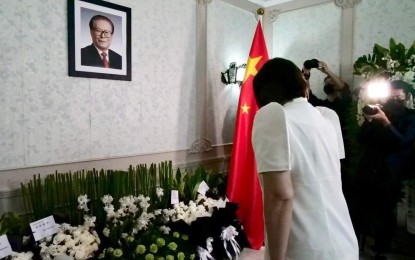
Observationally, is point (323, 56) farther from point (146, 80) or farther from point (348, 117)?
point (146, 80)

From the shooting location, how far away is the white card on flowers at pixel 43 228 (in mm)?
1424

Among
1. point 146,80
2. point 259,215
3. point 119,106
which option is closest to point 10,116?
point 119,106

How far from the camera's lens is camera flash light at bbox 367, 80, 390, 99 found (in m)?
2.09

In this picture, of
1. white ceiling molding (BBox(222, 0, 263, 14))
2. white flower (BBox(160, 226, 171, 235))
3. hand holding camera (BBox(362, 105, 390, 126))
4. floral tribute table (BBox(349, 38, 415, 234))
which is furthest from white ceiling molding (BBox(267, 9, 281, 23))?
white flower (BBox(160, 226, 171, 235))

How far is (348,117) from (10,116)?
8.22ft

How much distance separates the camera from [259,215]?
2430 millimetres

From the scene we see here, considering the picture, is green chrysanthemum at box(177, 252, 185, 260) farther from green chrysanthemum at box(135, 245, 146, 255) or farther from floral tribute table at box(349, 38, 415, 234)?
floral tribute table at box(349, 38, 415, 234)

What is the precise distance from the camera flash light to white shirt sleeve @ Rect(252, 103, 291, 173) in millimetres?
1695

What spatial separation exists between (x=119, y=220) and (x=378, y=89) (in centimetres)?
199

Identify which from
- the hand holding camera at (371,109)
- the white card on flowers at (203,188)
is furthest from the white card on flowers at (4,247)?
the hand holding camera at (371,109)

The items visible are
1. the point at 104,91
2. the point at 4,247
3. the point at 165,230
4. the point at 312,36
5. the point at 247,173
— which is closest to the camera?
the point at 4,247

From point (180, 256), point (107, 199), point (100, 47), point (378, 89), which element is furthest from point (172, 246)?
point (378, 89)

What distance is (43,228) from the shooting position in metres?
1.46

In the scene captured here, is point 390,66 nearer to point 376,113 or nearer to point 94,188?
point 376,113
